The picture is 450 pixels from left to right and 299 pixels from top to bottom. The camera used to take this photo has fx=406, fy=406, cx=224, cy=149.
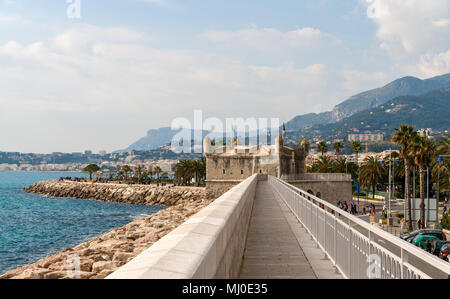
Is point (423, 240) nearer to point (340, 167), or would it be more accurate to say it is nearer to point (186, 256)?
point (186, 256)

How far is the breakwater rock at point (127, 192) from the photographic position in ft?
247

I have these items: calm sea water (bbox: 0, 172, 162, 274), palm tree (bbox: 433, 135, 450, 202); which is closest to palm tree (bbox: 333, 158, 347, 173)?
palm tree (bbox: 433, 135, 450, 202)

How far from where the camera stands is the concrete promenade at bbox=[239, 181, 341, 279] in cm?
696

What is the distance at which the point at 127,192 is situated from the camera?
8750 cm

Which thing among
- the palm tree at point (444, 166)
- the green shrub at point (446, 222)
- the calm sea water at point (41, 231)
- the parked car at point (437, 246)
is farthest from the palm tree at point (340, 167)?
the parked car at point (437, 246)

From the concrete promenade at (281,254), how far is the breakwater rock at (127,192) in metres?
54.0

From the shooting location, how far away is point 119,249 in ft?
55.6

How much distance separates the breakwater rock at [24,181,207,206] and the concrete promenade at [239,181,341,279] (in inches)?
A: 2126

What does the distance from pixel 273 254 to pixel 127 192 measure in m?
82.3

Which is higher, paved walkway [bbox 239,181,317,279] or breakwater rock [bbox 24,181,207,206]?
paved walkway [bbox 239,181,317,279]

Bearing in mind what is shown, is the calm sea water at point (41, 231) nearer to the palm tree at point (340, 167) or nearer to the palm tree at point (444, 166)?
the palm tree at point (444, 166)

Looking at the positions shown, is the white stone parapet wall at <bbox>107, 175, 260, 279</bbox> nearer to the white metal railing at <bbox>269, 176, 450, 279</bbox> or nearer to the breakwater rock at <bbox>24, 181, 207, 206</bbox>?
the white metal railing at <bbox>269, 176, 450, 279</bbox>

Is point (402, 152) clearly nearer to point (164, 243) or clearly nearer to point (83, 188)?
point (164, 243)
